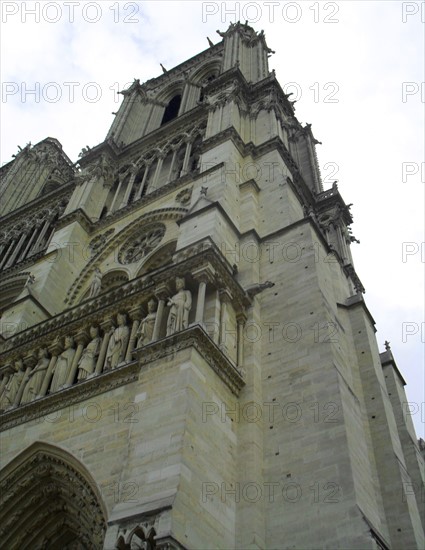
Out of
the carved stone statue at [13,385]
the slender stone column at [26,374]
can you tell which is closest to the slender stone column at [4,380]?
the carved stone statue at [13,385]

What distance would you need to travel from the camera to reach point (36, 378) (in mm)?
12133

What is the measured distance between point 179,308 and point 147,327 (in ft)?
2.45

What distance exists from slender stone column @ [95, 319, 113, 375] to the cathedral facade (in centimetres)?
4

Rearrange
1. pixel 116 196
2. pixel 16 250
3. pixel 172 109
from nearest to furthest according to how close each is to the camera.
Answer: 1. pixel 116 196
2. pixel 16 250
3. pixel 172 109

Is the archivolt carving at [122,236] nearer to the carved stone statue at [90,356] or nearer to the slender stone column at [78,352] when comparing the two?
the slender stone column at [78,352]

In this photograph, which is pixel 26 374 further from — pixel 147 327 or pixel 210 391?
pixel 210 391

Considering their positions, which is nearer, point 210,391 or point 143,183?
point 210,391

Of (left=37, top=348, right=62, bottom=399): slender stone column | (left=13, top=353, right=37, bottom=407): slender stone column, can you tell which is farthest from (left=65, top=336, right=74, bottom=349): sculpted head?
(left=13, top=353, right=37, bottom=407): slender stone column

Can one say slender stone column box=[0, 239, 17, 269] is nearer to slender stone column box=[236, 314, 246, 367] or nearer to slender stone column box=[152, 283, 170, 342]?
slender stone column box=[152, 283, 170, 342]

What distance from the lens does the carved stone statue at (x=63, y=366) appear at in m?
11.5

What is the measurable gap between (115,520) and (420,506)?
6.95 m

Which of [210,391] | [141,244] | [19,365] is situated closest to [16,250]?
[141,244]

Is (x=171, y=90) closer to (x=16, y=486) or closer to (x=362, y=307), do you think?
(x=362, y=307)

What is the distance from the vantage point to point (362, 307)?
599 inches
